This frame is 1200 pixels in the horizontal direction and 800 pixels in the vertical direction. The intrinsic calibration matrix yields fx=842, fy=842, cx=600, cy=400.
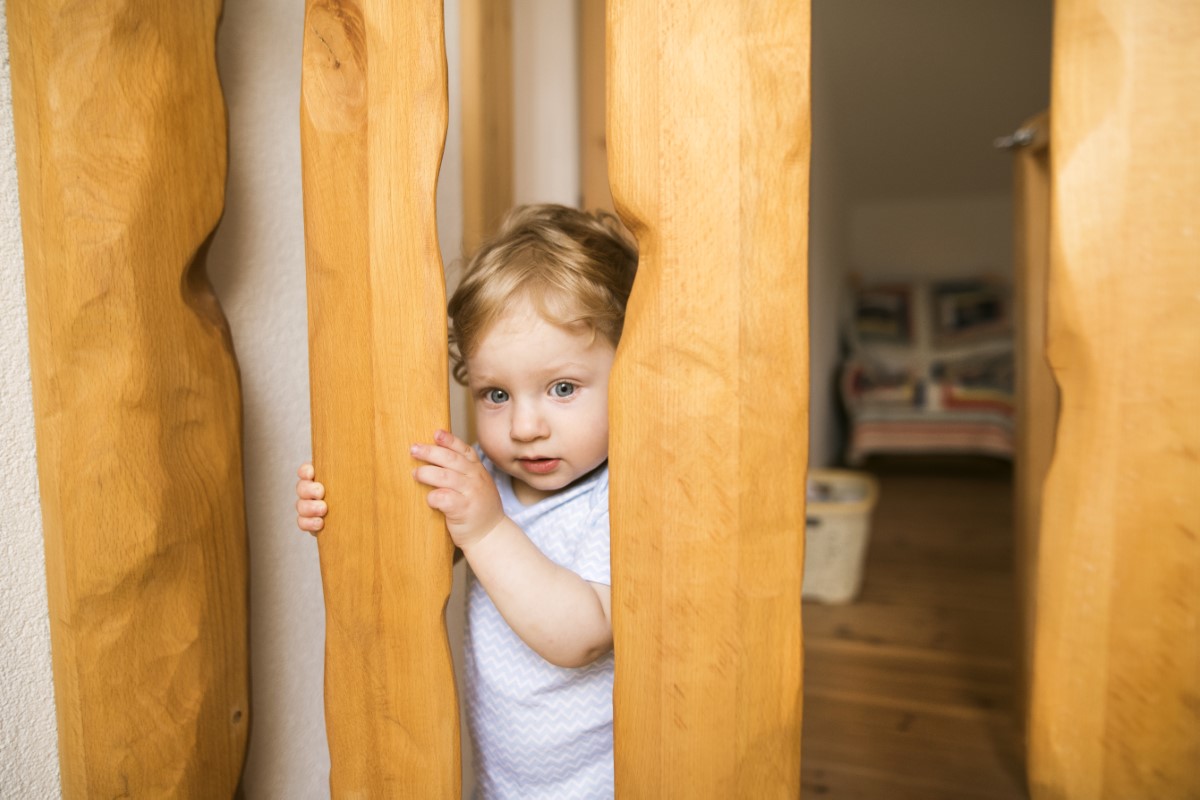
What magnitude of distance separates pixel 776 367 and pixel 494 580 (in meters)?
0.31

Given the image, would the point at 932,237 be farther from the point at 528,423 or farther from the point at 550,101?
the point at 528,423

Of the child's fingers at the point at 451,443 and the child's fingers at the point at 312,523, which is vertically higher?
the child's fingers at the point at 451,443

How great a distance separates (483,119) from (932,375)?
3.65 meters

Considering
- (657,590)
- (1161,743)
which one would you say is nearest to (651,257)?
(657,590)

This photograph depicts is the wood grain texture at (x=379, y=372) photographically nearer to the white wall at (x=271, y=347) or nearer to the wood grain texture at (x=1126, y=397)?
the white wall at (x=271, y=347)

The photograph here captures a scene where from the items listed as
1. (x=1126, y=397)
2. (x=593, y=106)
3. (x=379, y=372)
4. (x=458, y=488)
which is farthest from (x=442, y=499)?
(x=593, y=106)

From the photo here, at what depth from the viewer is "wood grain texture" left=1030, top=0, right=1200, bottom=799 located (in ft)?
1.80

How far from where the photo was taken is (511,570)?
2.42 feet

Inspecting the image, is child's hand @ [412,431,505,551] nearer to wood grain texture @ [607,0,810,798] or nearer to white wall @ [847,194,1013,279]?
wood grain texture @ [607,0,810,798]

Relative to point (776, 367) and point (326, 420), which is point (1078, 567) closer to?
point (776, 367)

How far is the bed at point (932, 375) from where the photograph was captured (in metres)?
4.23

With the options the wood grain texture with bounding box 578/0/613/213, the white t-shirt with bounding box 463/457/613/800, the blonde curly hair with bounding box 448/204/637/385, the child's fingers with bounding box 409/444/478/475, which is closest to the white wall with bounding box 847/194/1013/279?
the wood grain texture with bounding box 578/0/613/213

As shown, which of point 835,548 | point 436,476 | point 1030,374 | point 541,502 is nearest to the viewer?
point 436,476

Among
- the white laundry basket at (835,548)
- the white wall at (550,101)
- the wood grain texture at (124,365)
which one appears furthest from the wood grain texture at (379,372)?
the white laundry basket at (835,548)
